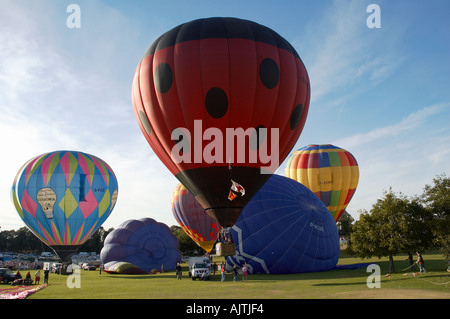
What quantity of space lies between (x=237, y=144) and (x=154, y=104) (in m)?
3.27

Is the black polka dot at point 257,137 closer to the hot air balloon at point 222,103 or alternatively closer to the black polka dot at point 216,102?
the hot air balloon at point 222,103

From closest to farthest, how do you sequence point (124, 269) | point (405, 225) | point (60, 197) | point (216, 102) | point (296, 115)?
1. point (216, 102)
2. point (296, 115)
3. point (405, 225)
4. point (124, 269)
5. point (60, 197)

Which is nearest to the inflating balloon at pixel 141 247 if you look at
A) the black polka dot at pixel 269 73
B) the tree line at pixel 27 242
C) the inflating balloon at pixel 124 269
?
the inflating balloon at pixel 124 269

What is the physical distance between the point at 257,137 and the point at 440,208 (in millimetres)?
12398

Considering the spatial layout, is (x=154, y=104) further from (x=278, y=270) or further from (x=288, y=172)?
(x=288, y=172)

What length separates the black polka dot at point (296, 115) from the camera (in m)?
13.6

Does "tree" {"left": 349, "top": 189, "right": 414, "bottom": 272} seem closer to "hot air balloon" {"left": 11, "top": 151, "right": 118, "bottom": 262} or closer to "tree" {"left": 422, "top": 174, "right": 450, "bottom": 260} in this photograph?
"tree" {"left": 422, "top": 174, "right": 450, "bottom": 260}

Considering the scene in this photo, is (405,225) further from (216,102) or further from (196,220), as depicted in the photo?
(196,220)

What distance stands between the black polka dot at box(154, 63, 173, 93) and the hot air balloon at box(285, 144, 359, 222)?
22913mm

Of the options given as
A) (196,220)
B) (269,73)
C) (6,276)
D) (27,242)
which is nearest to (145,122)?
(269,73)

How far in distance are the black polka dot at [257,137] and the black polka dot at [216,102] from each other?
124cm

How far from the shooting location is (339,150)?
34094mm

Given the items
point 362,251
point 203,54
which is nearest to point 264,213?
point 362,251

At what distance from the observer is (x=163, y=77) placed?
1291cm
